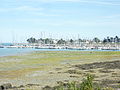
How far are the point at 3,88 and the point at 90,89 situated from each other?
13425 millimetres

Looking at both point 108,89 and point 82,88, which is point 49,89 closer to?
point 108,89

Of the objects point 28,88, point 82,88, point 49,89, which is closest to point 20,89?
point 28,88

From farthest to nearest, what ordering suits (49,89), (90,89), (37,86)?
(37,86) → (49,89) → (90,89)

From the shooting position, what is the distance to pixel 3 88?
78.5ft

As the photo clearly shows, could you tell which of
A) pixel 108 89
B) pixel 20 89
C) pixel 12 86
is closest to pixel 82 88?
pixel 108 89

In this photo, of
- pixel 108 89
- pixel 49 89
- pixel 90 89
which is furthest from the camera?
pixel 49 89

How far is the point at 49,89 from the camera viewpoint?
76.6ft

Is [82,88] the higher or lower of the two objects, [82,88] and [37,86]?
the higher

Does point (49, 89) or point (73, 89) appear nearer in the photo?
point (73, 89)

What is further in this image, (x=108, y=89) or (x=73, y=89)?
(x=108, y=89)

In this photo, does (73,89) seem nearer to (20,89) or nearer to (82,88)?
(82,88)

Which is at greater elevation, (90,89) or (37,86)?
(90,89)

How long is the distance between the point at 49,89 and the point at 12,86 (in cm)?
445

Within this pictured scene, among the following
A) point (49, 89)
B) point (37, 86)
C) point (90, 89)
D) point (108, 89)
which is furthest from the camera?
point (37, 86)
